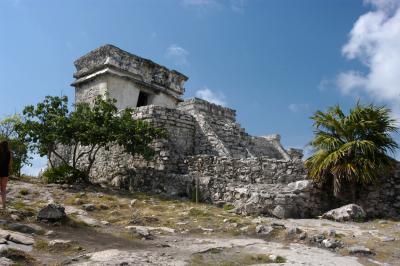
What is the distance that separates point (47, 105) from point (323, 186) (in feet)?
23.9

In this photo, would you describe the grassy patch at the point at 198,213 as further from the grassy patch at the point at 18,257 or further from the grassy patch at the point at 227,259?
the grassy patch at the point at 18,257

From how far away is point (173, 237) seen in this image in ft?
19.8

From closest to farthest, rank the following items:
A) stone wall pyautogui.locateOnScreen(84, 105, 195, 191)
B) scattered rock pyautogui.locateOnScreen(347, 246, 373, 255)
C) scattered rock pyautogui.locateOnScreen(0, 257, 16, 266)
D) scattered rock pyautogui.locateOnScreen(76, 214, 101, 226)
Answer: scattered rock pyautogui.locateOnScreen(0, 257, 16, 266)
scattered rock pyautogui.locateOnScreen(347, 246, 373, 255)
scattered rock pyautogui.locateOnScreen(76, 214, 101, 226)
stone wall pyautogui.locateOnScreen(84, 105, 195, 191)

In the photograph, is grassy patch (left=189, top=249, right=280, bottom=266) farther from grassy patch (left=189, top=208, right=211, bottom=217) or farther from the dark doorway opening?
the dark doorway opening

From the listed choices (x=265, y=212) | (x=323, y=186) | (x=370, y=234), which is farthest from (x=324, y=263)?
(x=323, y=186)

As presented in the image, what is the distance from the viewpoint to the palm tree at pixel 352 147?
28.5 ft

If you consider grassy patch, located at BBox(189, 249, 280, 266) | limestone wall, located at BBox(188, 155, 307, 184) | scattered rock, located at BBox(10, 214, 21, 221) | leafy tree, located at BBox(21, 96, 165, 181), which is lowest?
grassy patch, located at BBox(189, 249, 280, 266)

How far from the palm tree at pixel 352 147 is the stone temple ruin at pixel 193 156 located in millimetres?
461

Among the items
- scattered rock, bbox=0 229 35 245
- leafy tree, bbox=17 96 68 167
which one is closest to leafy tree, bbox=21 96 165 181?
leafy tree, bbox=17 96 68 167

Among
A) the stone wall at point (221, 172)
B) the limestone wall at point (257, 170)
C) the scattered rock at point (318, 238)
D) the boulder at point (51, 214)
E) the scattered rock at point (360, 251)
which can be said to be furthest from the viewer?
the limestone wall at point (257, 170)

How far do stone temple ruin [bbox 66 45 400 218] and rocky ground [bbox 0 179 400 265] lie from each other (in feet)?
2.92

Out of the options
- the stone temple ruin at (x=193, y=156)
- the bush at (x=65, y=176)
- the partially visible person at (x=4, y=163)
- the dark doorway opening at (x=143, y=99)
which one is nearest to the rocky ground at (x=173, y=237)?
the partially visible person at (x=4, y=163)

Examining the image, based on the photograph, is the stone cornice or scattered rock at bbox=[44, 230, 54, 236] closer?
scattered rock at bbox=[44, 230, 54, 236]

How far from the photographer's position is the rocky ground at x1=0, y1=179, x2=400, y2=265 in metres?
4.76
